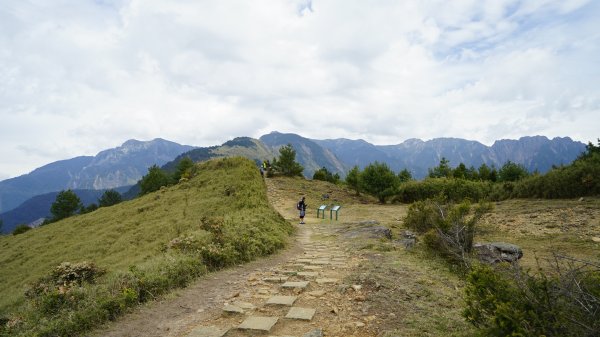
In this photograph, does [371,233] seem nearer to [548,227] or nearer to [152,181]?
[548,227]

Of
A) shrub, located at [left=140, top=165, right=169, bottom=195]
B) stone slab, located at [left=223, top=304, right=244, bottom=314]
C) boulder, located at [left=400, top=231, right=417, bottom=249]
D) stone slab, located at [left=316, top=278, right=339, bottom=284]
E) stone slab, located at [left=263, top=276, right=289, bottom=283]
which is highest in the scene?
shrub, located at [left=140, top=165, right=169, bottom=195]

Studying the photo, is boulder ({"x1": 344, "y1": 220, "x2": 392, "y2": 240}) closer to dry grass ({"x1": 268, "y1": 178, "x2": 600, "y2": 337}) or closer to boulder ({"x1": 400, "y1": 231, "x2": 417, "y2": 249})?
dry grass ({"x1": 268, "y1": 178, "x2": 600, "y2": 337})

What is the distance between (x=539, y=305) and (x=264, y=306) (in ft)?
14.7

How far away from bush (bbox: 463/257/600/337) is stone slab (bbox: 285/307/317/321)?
264 cm

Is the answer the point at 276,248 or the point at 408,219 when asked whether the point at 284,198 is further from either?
the point at 276,248

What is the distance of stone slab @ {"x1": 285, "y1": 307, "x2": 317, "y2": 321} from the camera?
226 inches

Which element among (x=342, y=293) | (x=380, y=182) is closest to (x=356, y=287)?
(x=342, y=293)

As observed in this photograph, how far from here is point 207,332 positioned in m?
5.42

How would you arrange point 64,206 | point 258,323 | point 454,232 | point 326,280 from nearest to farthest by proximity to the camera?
point 258,323, point 326,280, point 454,232, point 64,206

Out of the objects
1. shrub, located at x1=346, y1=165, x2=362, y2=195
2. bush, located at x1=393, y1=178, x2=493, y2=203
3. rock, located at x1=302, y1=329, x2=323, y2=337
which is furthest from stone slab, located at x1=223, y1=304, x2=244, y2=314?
shrub, located at x1=346, y1=165, x2=362, y2=195

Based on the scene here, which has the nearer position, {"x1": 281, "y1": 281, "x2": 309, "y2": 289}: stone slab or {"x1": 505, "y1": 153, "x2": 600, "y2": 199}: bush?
{"x1": 281, "y1": 281, "x2": 309, "y2": 289}: stone slab

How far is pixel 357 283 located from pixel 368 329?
87.8 inches

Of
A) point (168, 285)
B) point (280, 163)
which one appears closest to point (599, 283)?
point (168, 285)

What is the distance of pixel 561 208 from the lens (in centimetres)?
1873
